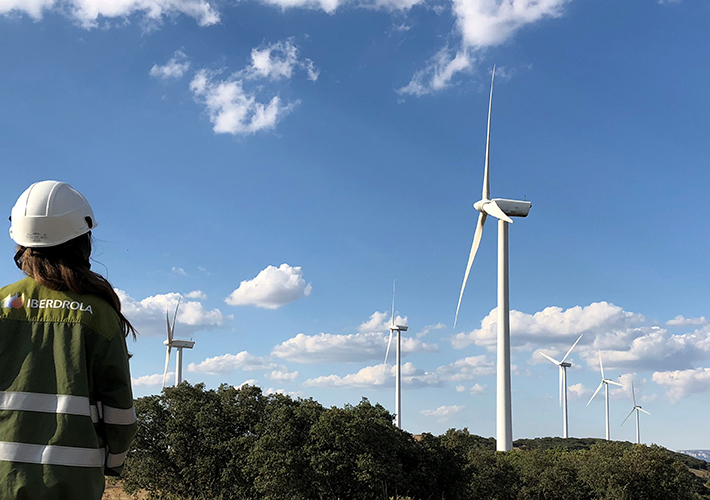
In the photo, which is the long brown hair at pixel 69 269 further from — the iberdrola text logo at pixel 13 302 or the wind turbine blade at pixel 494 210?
the wind turbine blade at pixel 494 210

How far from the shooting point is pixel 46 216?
16.5 ft

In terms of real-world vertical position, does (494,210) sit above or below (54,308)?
above

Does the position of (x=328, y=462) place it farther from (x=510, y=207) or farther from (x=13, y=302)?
(x=13, y=302)

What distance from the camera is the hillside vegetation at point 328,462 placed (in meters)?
44.4

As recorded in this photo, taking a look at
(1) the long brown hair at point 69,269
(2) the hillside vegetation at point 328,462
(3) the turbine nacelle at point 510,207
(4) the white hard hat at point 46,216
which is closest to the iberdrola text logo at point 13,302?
(1) the long brown hair at point 69,269

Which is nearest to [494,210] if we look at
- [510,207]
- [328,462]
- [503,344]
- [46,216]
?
[510,207]

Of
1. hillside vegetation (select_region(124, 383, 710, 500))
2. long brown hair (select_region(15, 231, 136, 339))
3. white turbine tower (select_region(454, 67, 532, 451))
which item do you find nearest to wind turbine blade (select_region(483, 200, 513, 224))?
white turbine tower (select_region(454, 67, 532, 451))

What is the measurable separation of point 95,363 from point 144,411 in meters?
50.0

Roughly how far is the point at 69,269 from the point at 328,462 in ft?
136

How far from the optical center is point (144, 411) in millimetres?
51250

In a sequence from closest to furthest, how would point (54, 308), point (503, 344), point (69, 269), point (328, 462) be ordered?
point (54, 308) → point (69, 269) → point (328, 462) → point (503, 344)

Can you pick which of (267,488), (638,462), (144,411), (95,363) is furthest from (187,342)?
(95,363)

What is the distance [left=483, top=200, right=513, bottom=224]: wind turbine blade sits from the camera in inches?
2630

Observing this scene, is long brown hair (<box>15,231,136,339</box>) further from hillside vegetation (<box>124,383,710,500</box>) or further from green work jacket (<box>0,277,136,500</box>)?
hillside vegetation (<box>124,383,710,500</box>)
